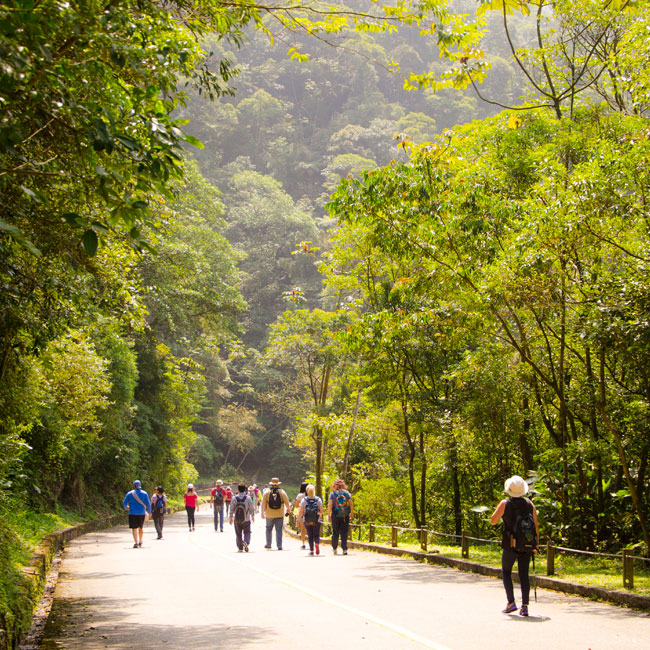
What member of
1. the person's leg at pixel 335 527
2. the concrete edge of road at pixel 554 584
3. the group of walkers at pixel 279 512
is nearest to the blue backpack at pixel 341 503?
the group of walkers at pixel 279 512

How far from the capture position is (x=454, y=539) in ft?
64.6

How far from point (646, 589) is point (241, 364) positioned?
64649mm

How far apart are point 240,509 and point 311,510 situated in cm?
236

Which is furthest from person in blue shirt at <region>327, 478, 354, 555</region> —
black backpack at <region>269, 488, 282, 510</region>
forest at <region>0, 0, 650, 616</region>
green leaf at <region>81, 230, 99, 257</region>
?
green leaf at <region>81, 230, 99, 257</region>

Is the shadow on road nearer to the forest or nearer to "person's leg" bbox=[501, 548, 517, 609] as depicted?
the forest

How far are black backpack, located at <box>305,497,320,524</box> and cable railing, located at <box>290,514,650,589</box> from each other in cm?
164

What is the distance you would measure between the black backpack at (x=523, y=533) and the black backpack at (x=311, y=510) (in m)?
9.06

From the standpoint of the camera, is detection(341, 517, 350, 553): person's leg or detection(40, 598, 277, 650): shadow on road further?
detection(341, 517, 350, 553): person's leg

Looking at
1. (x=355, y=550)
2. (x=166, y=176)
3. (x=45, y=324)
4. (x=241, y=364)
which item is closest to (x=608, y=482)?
(x=355, y=550)

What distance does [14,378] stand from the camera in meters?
11.7

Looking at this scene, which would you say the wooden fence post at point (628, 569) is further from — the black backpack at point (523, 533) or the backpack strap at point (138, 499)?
the backpack strap at point (138, 499)

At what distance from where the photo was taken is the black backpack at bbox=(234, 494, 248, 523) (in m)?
18.5

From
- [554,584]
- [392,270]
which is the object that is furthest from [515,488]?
[392,270]

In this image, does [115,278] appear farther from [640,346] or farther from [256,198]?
[256,198]
